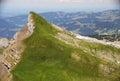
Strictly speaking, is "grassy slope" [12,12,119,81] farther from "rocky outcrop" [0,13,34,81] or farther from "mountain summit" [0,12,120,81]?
"rocky outcrop" [0,13,34,81]

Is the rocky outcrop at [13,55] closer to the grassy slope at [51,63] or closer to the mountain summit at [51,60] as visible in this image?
Answer: the mountain summit at [51,60]

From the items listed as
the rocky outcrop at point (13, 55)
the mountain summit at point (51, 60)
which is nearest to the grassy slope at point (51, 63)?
the mountain summit at point (51, 60)

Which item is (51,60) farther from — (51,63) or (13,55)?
(13,55)

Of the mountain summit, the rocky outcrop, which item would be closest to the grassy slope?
the mountain summit

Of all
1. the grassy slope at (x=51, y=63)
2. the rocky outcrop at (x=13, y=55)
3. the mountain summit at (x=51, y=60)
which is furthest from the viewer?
the rocky outcrop at (x=13, y=55)

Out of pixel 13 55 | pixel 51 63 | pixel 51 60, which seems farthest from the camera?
pixel 13 55

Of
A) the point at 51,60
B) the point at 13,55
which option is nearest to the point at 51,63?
the point at 51,60

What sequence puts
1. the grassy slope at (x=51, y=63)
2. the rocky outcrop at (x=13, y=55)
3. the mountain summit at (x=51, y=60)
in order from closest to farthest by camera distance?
the grassy slope at (x=51, y=63), the mountain summit at (x=51, y=60), the rocky outcrop at (x=13, y=55)
